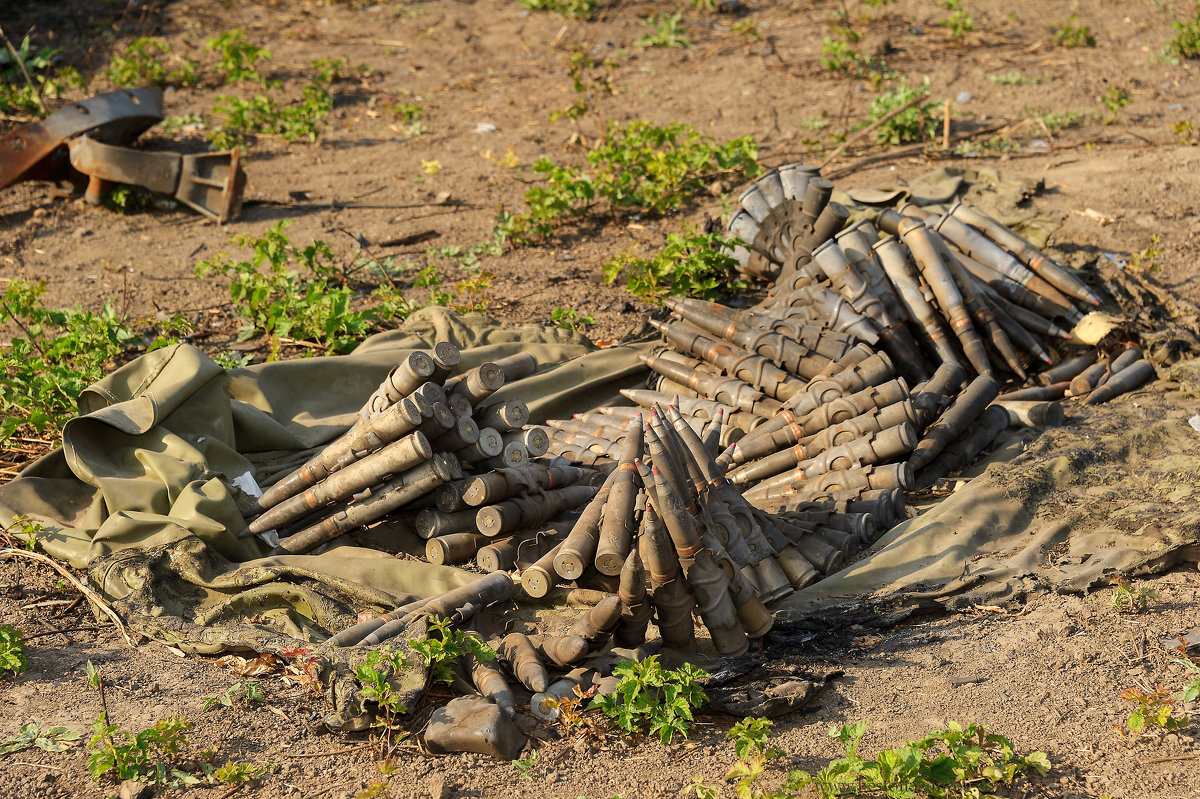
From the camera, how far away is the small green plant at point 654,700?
146 inches

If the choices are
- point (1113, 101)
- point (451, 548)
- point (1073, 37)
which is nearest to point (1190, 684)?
point (451, 548)

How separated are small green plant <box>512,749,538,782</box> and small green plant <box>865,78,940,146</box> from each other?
28.5ft

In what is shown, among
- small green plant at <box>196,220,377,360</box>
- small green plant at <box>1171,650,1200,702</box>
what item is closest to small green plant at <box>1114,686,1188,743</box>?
small green plant at <box>1171,650,1200,702</box>

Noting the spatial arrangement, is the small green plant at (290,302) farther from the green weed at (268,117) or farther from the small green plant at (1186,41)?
the small green plant at (1186,41)

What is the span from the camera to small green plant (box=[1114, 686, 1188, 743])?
3.59 m

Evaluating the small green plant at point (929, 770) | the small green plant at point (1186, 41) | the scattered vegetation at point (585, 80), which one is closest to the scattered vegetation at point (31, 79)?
the scattered vegetation at point (585, 80)

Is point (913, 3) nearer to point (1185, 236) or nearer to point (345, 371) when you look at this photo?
point (1185, 236)

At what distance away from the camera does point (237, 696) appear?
13.4ft

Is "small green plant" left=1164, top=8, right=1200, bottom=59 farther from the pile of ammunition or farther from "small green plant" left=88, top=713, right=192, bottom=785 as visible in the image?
"small green plant" left=88, top=713, right=192, bottom=785

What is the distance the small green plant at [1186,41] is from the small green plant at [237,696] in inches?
492

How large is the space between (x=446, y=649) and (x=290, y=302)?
4423 millimetres

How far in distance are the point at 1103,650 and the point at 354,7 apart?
46.2 ft

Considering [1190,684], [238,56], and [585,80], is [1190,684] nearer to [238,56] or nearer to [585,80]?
[585,80]

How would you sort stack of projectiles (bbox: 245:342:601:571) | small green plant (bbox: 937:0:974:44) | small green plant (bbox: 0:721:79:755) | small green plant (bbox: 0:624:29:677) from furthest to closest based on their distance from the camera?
1. small green plant (bbox: 937:0:974:44)
2. stack of projectiles (bbox: 245:342:601:571)
3. small green plant (bbox: 0:624:29:677)
4. small green plant (bbox: 0:721:79:755)
